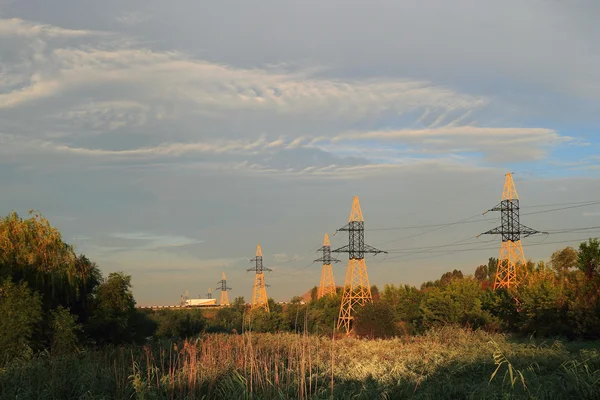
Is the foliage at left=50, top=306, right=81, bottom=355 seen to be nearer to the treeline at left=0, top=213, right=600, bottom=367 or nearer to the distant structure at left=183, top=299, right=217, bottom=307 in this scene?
the treeline at left=0, top=213, right=600, bottom=367

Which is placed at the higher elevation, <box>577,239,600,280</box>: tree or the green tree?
<box>577,239,600,280</box>: tree

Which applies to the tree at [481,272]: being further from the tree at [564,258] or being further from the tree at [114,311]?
the tree at [114,311]

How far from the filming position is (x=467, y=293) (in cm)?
4984

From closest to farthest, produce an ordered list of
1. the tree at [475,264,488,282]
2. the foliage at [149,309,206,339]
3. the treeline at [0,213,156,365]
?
the treeline at [0,213,156,365]
the foliage at [149,309,206,339]
the tree at [475,264,488,282]

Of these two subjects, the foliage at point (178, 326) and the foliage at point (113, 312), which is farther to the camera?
the foliage at point (178, 326)

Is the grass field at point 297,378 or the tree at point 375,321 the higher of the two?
the grass field at point 297,378

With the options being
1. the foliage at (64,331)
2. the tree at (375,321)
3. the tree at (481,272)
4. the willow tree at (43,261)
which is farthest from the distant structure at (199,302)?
the foliage at (64,331)

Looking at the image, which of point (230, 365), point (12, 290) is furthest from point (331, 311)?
point (230, 365)

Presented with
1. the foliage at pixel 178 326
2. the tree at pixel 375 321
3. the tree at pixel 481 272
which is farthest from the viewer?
the tree at pixel 481 272

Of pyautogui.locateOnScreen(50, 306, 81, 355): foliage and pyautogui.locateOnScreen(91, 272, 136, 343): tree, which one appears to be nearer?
pyautogui.locateOnScreen(50, 306, 81, 355): foliage

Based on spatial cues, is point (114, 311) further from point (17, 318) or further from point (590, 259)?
point (590, 259)

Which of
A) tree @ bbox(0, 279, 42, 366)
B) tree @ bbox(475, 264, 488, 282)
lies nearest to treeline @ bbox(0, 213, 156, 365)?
tree @ bbox(0, 279, 42, 366)

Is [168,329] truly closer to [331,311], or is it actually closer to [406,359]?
[331,311]

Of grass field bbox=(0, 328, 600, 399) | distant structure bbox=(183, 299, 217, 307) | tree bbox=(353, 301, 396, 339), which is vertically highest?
grass field bbox=(0, 328, 600, 399)
